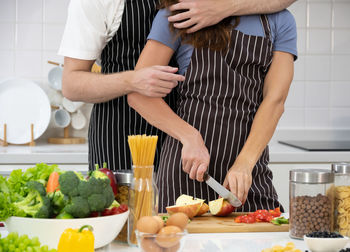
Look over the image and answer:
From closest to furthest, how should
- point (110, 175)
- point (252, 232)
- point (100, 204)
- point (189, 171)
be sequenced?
1. point (100, 204)
2. point (110, 175)
3. point (252, 232)
4. point (189, 171)

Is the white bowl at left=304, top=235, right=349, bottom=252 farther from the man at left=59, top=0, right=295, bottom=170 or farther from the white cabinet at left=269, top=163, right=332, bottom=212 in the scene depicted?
the white cabinet at left=269, top=163, right=332, bottom=212

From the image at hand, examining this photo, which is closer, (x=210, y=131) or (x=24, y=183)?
(x=24, y=183)

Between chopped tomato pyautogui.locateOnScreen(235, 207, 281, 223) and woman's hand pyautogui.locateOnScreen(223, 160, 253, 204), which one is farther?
woman's hand pyautogui.locateOnScreen(223, 160, 253, 204)

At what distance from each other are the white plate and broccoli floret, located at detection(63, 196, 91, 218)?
190 centimetres

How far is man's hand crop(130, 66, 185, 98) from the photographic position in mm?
1532

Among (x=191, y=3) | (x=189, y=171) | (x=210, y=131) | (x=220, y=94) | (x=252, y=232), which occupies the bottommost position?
(x=252, y=232)

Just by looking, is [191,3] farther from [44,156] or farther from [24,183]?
[44,156]

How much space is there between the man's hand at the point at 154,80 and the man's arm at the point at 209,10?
17 centimetres

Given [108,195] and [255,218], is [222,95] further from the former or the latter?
[108,195]

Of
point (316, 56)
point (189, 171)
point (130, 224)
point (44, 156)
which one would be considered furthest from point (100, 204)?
point (316, 56)

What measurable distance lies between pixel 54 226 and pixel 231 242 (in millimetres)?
388

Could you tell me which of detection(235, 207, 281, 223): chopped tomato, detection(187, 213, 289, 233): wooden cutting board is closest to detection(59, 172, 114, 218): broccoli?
detection(187, 213, 289, 233): wooden cutting board

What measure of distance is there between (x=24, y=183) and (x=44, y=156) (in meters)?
1.32

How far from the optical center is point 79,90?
66.7 inches
